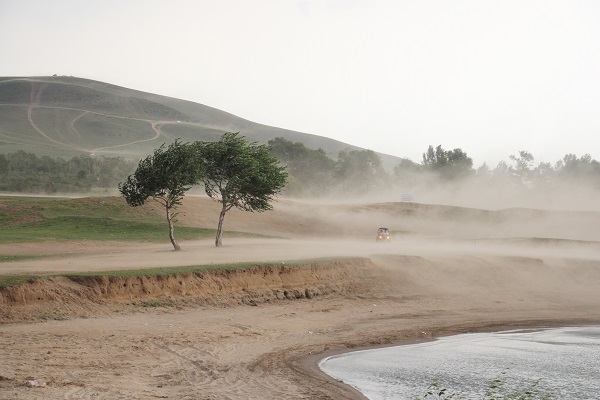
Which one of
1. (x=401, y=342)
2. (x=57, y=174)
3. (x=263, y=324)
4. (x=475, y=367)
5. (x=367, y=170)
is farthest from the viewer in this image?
(x=367, y=170)

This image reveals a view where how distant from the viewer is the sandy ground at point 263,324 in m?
15.6

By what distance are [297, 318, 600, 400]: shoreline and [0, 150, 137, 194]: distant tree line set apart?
84011 mm

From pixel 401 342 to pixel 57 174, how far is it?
109m

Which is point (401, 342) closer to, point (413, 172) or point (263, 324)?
point (263, 324)

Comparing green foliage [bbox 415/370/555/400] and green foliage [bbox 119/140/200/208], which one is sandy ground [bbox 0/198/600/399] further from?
green foliage [bbox 119/140/200/208]

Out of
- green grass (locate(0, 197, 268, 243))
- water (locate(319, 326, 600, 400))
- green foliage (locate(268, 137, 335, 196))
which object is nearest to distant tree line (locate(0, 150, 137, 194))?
green foliage (locate(268, 137, 335, 196))

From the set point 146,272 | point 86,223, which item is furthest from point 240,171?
point 146,272

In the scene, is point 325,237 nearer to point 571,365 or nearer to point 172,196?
point 172,196

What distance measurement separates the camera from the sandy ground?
15.6 metres

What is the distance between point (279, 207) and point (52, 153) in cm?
11490

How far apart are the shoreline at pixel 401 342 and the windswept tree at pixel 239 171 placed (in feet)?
67.0

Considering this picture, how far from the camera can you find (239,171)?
44094 millimetres

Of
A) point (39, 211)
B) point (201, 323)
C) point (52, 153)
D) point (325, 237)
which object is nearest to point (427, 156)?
point (52, 153)

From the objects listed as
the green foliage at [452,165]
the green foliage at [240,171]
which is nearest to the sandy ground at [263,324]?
the green foliage at [240,171]
